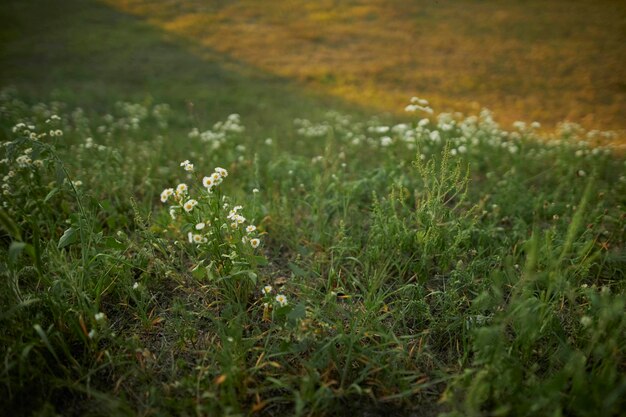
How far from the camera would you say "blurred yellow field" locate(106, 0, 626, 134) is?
6875mm

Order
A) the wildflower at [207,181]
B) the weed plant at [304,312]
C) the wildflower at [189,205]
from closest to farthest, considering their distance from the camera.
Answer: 1. the weed plant at [304,312]
2. the wildflower at [189,205]
3. the wildflower at [207,181]

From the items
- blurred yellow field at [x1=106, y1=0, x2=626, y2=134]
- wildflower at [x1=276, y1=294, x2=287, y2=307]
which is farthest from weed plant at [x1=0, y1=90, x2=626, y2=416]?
blurred yellow field at [x1=106, y1=0, x2=626, y2=134]

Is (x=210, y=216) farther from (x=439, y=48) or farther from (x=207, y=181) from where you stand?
(x=439, y=48)

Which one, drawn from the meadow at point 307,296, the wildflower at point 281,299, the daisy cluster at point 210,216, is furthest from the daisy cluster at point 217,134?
the wildflower at point 281,299

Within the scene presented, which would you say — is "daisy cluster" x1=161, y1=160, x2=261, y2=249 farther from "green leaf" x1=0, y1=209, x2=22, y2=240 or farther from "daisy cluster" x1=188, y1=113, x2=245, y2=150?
"daisy cluster" x1=188, y1=113, x2=245, y2=150

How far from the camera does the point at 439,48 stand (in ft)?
31.7

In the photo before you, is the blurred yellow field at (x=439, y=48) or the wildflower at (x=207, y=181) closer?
the wildflower at (x=207, y=181)

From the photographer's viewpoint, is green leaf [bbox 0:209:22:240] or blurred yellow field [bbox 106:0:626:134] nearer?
green leaf [bbox 0:209:22:240]

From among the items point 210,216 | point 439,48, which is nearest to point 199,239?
point 210,216

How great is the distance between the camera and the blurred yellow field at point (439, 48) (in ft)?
22.6

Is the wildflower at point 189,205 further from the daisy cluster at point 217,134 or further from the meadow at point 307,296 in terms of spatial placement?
the daisy cluster at point 217,134

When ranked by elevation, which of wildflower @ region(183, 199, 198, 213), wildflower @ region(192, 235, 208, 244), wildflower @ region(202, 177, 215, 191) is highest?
wildflower @ region(202, 177, 215, 191)

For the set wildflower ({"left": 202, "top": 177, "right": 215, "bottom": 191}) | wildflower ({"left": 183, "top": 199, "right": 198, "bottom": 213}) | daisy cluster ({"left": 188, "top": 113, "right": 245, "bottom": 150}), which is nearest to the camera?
wildflower ({"left": 183, "top": 199, "right": 198, "bottom": 213})

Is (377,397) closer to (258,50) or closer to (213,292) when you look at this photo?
(213,292)
